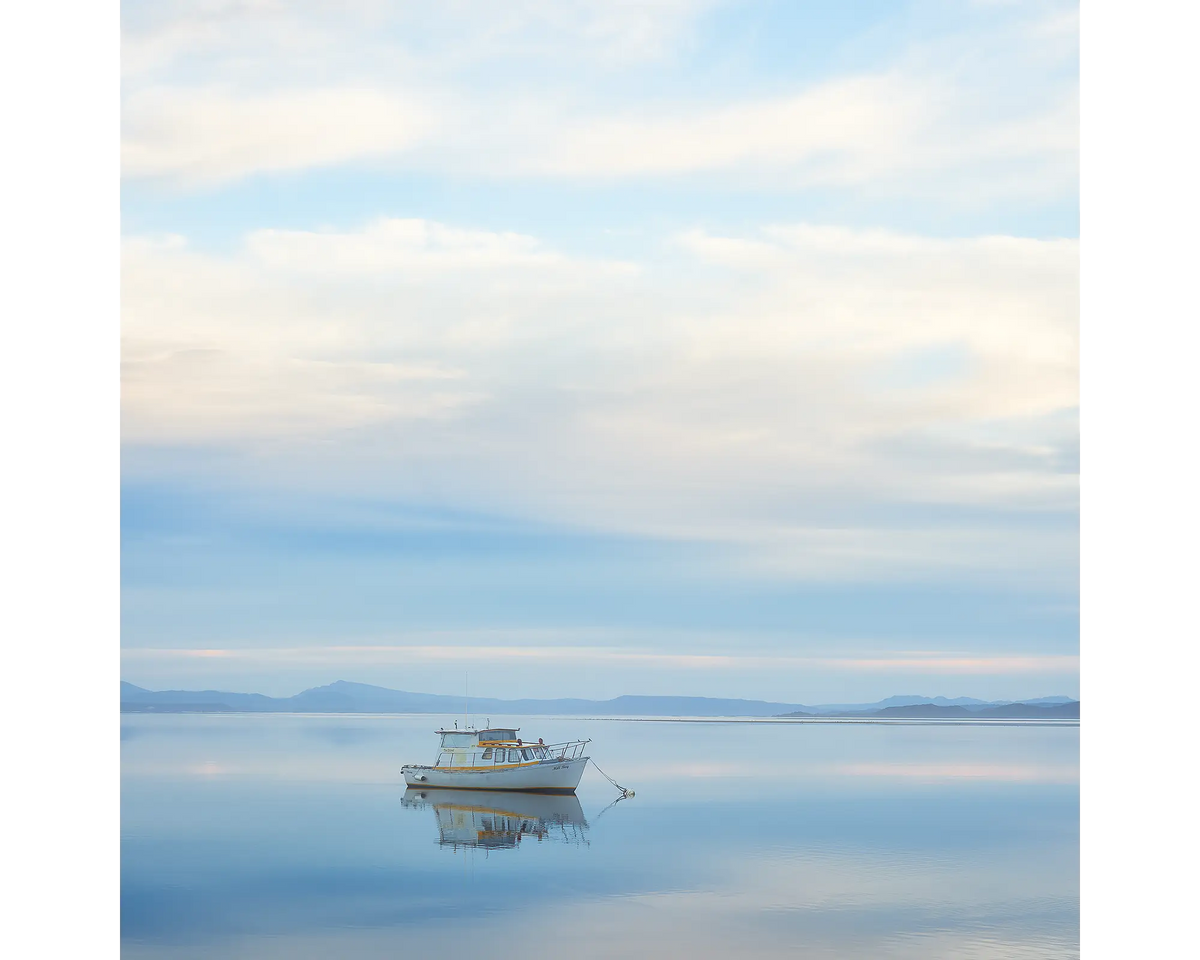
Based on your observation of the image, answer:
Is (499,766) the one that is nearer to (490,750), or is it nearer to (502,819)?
(490,750)

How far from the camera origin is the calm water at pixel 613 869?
1719cm

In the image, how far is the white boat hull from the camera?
82.5 ft

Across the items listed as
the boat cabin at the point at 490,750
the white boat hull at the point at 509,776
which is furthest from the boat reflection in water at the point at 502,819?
the boat cabin at the point at 490,750

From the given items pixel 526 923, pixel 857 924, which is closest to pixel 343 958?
pixel 526 923

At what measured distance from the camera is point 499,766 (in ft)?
82.8

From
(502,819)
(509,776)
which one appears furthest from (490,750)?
(502,819)

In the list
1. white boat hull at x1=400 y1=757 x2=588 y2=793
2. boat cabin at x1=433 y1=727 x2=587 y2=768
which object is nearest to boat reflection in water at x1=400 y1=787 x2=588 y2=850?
white boat hull at x1=400 y1=757 x2=588 y2=793

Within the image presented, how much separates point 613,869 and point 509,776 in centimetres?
316

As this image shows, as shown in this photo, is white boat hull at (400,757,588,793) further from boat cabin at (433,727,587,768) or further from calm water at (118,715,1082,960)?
calm water at (118,715,1082,960)

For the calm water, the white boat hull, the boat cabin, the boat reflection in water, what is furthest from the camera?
the boat reflection in water

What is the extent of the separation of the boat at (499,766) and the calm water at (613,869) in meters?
1.40

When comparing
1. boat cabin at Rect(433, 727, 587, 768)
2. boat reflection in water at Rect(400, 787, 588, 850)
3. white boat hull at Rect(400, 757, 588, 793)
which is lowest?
boat reflection in water at Rect(400, 787, 588, 850)
